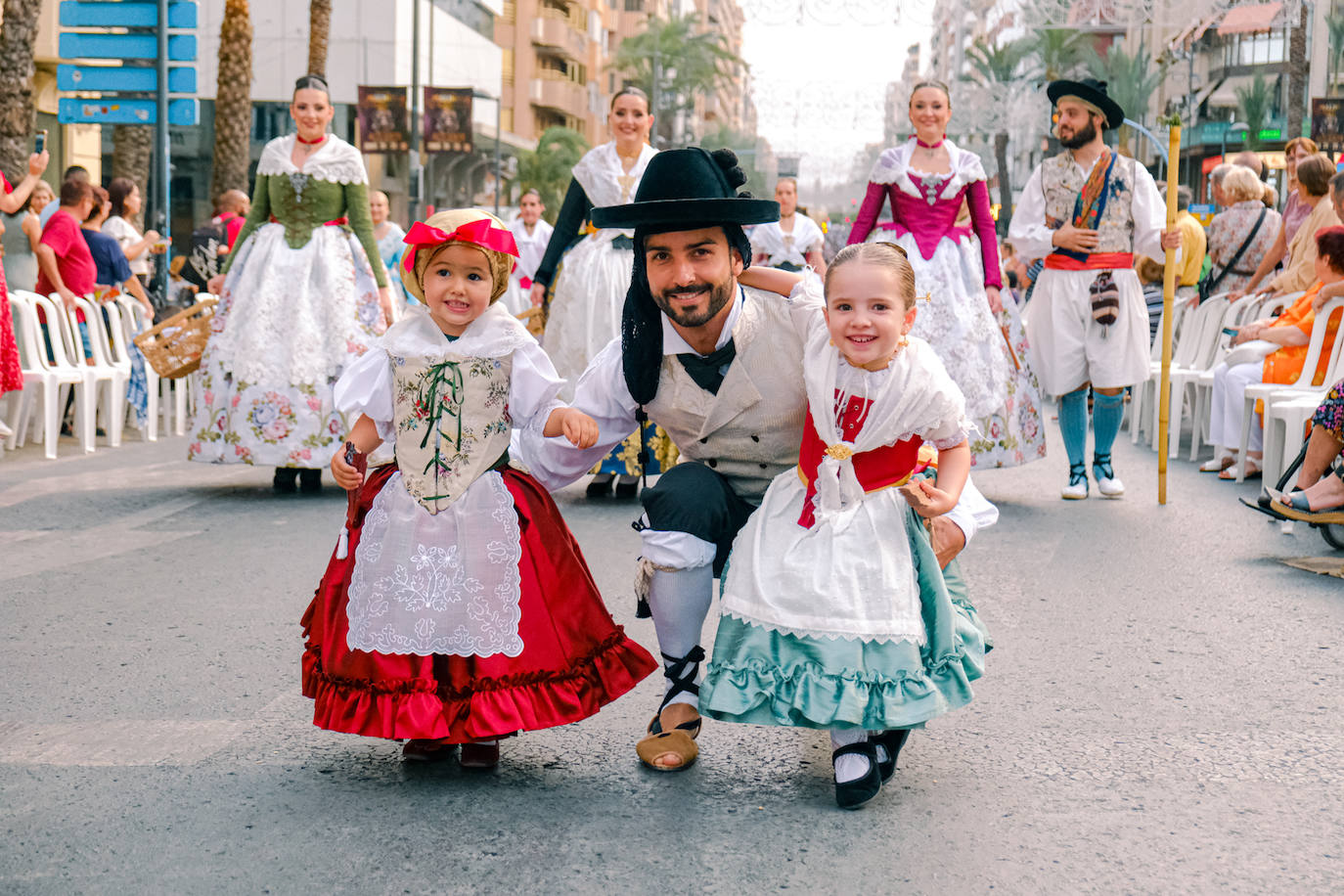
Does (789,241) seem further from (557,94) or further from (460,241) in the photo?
(557,94)

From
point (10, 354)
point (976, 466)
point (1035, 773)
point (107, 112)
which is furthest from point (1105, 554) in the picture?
point (107, 112)

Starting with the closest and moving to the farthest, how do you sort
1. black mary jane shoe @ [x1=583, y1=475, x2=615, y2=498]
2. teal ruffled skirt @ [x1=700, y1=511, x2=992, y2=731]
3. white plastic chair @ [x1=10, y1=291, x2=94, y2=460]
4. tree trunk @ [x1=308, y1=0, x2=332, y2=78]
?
teal ruffled skirt @ [x1=700, y1=511, x2=992, y2=731] < black mary jane shoe @ [x1=583, y1=475, x2=615, y2=498] < white plastic chair @ [x1=10, y1=291, x2=94, y2=460] < tree trunk @ [x1=308, y1=0, x2=332, y2=78]

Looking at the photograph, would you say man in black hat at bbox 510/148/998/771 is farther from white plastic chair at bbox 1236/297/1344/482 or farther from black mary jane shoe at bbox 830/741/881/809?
white plastic chair at bbox 1236/297/1344/482

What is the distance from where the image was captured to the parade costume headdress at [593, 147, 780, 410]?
3.65 meters

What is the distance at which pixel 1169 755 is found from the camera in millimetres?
3816

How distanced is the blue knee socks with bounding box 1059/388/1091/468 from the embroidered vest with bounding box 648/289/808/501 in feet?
16.5

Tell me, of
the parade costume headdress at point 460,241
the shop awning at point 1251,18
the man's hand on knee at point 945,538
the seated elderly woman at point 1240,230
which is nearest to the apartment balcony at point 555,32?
the shop awning at point 1251,18

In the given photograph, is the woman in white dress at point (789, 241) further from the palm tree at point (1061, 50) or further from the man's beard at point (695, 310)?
the palm tree at point (1061, 50)

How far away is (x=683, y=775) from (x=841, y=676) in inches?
20.3

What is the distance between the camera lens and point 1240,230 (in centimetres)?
A: 1159

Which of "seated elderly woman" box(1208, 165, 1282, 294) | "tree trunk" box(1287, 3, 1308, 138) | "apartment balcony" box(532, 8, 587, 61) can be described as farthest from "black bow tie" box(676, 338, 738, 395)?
"apartment balcony" box(532, 8, 587, 61)

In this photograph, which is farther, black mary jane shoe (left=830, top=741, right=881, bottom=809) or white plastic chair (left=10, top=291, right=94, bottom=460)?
white plastic chair (left=10, top=291, right=94, bottom=460)

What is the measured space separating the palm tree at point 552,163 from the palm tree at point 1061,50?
18611mm

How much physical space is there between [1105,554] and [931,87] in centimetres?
265
